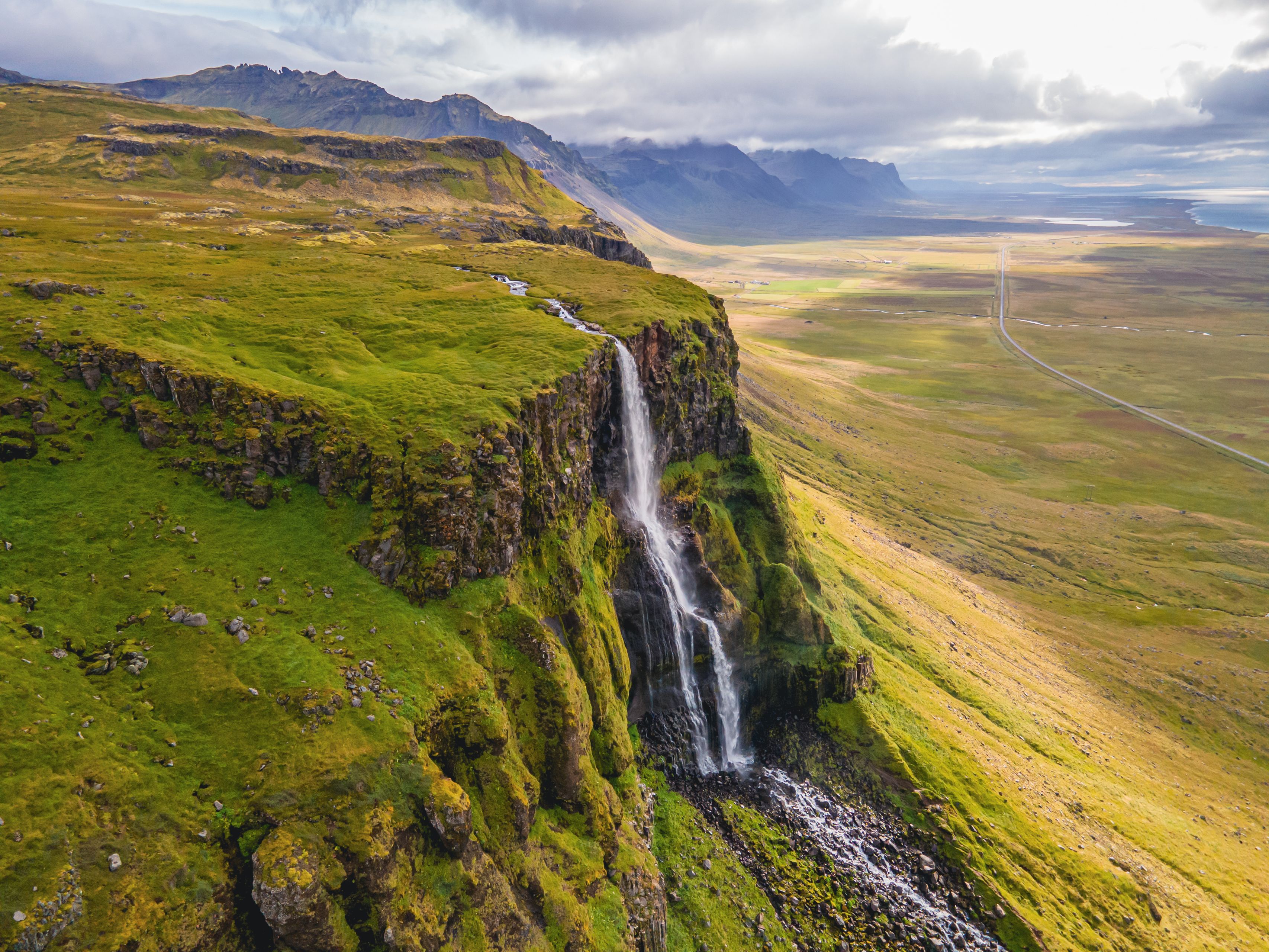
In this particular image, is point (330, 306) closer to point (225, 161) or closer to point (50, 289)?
point (50, 289)

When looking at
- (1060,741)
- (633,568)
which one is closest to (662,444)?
(633,568)

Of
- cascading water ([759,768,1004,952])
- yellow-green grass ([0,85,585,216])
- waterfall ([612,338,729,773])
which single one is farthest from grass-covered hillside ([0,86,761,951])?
yellow-green grass ([0,85,585,216])

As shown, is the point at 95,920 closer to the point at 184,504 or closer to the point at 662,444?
the point at 184,504

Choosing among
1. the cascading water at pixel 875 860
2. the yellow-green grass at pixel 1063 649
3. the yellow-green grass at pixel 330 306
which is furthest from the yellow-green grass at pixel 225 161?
the cascading water at pixel 875 860

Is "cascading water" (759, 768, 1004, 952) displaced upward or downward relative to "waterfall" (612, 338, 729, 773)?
downward

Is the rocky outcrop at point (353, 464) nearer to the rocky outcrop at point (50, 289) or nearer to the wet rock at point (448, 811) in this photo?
the rocky outcrop at point (50, 289)

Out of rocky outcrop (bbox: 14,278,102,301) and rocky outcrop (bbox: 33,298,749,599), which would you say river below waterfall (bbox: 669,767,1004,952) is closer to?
rocky outcrop (bbox: 33,298,749,599)

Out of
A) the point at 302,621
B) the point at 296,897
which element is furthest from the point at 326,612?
the point at 296,897
